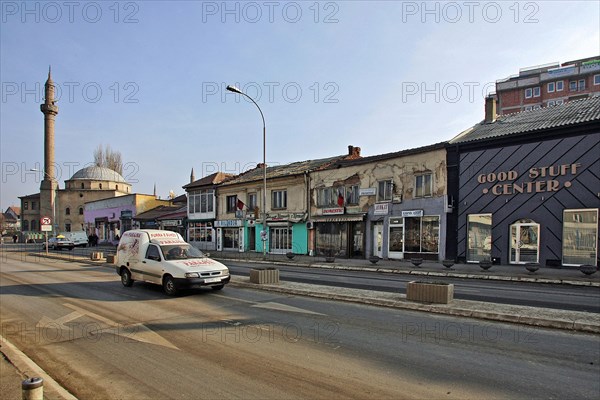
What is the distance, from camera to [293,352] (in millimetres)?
6262

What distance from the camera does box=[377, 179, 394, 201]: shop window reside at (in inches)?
1008

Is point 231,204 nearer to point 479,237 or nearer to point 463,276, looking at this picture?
point 479,237

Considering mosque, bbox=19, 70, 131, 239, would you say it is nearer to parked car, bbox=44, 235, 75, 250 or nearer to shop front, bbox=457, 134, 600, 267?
parked car, bbox=44, 235, 75, 250

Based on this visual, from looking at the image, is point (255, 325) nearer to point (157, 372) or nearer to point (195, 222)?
point (157, 372)

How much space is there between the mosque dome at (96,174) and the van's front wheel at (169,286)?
81561 millimetres

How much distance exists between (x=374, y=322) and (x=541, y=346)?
3013 mm

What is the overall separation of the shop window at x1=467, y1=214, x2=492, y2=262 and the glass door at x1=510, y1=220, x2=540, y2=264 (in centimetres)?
116

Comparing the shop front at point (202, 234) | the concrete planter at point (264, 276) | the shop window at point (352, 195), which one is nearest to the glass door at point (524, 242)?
the shop window at point (352, 195)

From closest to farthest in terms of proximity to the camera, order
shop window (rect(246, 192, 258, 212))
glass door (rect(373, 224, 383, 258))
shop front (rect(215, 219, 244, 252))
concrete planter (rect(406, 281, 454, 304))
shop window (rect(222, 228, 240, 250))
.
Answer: concrete planter (rect(406, 281, 454, 304)) < glass door (rect(373, 224, 383, 258)) < shop window (rect(246, 192, 258, 212)) < shop front (rect(215, 219, 244, 252)) < shop window (rect(222, 228, 240, 250))

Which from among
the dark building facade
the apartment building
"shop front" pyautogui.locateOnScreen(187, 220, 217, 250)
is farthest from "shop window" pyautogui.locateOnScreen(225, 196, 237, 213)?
the apartment building

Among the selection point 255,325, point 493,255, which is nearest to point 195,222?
point 493,255

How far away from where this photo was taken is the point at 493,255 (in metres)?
21.0

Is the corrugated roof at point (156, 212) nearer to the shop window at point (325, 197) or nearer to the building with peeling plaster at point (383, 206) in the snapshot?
the shop window at point (325, 197)

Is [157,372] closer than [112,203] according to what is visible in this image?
Yes
